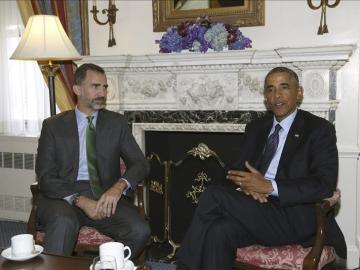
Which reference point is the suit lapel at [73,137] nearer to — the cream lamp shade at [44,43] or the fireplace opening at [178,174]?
the cream lamp shade at [44,43]

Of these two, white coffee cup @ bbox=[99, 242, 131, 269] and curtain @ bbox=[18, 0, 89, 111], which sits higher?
curtain @ bbox=[18, 0, 89, 111]

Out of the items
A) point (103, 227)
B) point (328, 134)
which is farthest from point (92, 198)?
point (328, 134)

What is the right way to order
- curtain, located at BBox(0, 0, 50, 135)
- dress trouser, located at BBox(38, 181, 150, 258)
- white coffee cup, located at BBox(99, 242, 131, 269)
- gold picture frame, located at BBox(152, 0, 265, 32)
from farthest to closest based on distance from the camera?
curtain, located at BBox(0, 0, 50, 135) < gold picture frame, located at BBox(152, 0, 265, 32) < dress trouser, located at BBox(38, 181, 150, 258) < white coffee cup, located at BBox(99, 242, 131, 269)

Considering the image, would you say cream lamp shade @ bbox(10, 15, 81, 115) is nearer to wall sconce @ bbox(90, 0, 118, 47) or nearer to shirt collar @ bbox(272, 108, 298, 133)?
wall sconce @ bbox(90, 0, 118, 47)

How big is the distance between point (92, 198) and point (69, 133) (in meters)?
0.42

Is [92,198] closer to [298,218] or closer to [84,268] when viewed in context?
[84,268]

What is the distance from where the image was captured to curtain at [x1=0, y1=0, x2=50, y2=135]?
4.36 m

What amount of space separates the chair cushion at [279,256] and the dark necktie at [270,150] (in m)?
0.48

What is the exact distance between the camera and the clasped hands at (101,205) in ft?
8.86

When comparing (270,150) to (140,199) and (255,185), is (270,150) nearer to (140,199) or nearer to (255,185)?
(255,185)

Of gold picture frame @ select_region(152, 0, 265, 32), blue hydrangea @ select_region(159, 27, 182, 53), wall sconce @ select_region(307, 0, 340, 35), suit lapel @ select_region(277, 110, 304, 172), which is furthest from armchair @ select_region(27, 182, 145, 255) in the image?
wall sconce @ select_region(307, 0, 340, 35)

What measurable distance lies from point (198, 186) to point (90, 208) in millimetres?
1061

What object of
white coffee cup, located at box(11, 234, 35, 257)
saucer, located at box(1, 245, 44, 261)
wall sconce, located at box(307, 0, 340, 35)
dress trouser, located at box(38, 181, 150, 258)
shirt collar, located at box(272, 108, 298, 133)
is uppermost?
wall sconce, located at box(307, 0, 340, 35)

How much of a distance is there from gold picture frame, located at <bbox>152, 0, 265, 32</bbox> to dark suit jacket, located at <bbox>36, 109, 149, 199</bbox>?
38.8 inches
